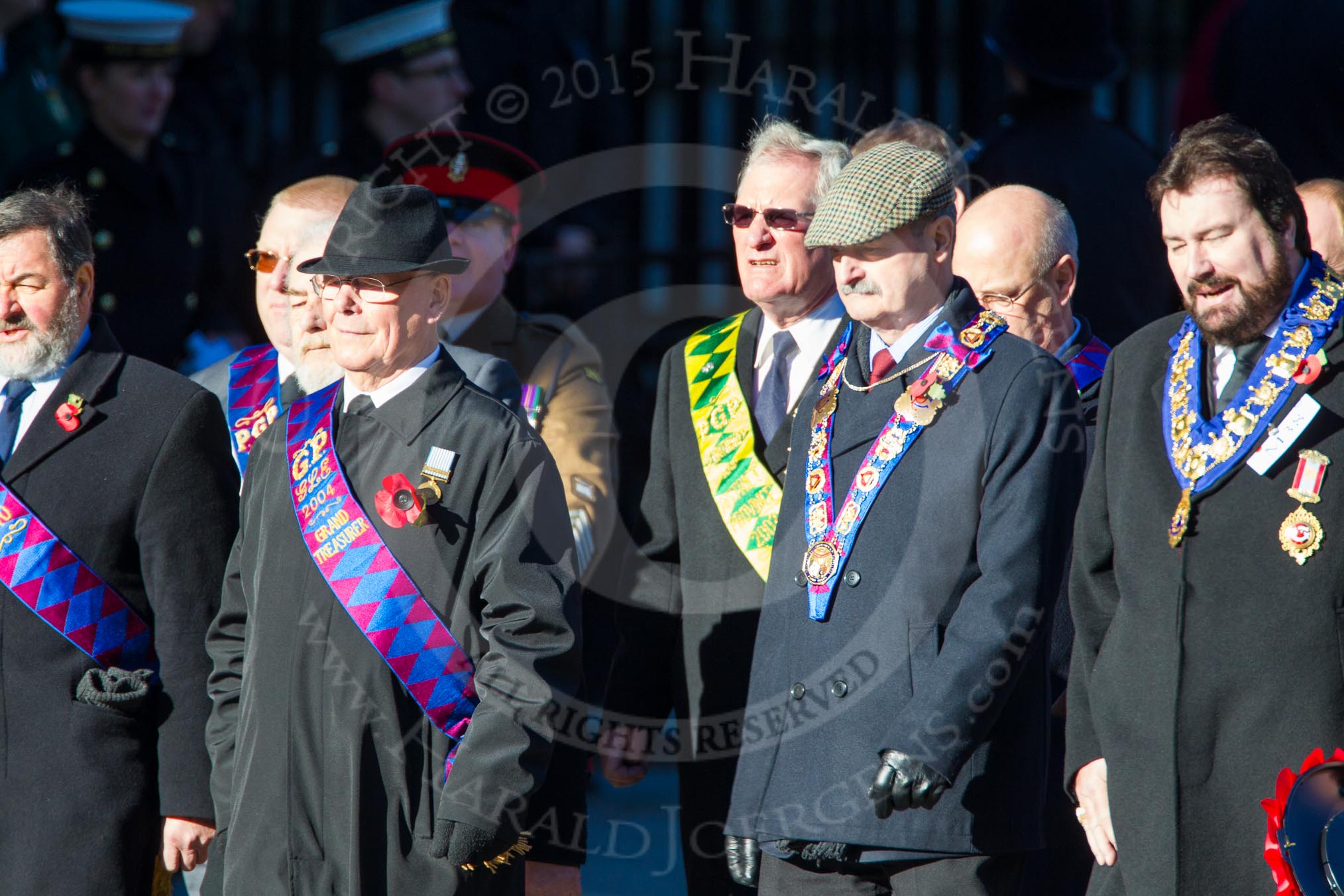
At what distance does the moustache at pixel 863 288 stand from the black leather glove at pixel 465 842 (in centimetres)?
114

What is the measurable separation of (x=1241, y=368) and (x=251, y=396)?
236 cm

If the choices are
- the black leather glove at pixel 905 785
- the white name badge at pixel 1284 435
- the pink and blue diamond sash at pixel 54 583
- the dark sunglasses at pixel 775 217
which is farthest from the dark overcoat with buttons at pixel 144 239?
the white name badge at pixel 1284 435

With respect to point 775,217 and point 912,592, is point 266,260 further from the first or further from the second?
point 912,592

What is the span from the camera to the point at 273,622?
3357 mm

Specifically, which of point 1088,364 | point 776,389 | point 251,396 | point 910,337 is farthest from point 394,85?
point 910,337

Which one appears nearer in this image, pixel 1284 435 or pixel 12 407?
pixel 1284 435

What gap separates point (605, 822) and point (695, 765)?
7.92ft

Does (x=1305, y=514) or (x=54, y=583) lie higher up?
(x=1305, y=514)

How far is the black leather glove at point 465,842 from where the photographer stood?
Result: 10.3 feet

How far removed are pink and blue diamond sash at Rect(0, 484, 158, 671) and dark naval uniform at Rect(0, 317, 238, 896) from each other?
0.02 meters

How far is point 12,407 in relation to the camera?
3908 mm

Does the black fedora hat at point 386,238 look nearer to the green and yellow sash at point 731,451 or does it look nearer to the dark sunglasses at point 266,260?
the green and yellow sash at point 731,451

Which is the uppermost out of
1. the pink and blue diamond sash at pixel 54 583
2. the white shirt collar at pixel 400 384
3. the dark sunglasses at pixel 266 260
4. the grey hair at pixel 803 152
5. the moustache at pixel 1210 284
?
the grey hair at pixel 803 152

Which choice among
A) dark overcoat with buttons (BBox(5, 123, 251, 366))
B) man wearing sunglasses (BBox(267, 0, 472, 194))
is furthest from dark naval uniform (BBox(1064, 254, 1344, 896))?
dark overcoat with buttons (BBox(5, 123, 251, 366))
